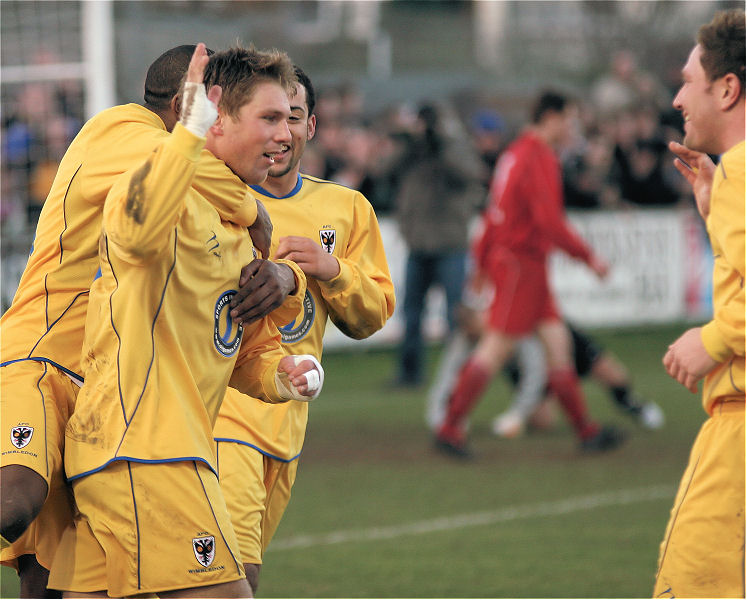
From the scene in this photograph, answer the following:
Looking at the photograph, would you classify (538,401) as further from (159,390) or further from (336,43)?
(336,43)

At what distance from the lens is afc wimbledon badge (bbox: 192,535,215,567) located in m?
3.44

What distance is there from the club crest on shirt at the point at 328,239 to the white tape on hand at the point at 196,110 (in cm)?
137

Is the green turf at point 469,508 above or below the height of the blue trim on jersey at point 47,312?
below

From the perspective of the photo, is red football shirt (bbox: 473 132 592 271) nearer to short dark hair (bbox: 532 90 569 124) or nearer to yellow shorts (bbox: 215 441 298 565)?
short dark hair (bbox: 532 90 569 124)

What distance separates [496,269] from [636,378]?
432 cm

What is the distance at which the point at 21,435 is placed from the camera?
3.55m

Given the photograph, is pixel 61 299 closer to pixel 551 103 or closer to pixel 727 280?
pixel 727 280

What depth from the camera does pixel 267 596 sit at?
6.02 m

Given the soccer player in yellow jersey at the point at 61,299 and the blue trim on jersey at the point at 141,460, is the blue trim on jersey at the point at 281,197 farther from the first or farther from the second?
the blue trim on jersey at the point at 141,460

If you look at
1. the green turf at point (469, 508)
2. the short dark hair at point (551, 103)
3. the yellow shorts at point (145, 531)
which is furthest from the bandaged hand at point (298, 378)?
the short dark hair at point (551, 103)

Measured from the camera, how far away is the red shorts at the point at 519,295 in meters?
9.74

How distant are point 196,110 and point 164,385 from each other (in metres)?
0.74

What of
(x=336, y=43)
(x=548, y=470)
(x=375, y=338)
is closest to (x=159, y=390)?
(x=548, y=470)

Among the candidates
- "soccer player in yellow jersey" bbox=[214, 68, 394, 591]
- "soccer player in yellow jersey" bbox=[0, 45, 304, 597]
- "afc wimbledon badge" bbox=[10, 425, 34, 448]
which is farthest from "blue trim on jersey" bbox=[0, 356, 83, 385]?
"soccer player in yellow jersey" bbox=[214, 68, 394, 591]
